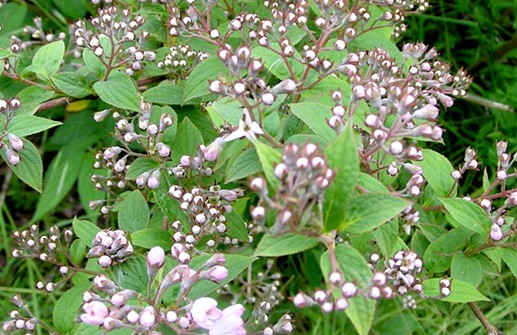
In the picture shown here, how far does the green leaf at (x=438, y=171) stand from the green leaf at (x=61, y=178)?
223 cm

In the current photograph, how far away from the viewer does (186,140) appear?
240 cm

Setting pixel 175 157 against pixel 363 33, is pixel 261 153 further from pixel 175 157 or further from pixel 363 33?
pixel 363 33

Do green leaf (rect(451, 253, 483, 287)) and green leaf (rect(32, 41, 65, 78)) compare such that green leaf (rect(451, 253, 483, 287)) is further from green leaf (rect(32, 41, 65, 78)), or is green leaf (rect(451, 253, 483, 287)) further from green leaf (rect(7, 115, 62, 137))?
green leaf (rect(32, 41, 65, 78))

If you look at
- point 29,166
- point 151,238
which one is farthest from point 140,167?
point 29,166

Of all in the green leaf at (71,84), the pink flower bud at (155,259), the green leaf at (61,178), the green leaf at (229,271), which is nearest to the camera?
the pink flower bud at (155,259)

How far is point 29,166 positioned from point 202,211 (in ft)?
2.31

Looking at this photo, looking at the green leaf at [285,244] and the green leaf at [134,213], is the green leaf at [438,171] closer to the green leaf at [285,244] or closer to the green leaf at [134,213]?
the green leaf at [285,244]

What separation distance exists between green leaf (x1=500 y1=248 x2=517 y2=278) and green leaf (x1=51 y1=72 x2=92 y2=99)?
1.76 metres

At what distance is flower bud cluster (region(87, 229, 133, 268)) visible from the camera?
6.49 feet

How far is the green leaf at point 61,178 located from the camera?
3.73 m

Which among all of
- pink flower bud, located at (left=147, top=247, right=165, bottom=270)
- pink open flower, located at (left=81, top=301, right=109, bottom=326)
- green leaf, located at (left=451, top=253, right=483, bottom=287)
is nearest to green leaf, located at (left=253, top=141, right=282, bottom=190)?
pink flower bud, located at (left=147, top=247, right=165, bottom=270)

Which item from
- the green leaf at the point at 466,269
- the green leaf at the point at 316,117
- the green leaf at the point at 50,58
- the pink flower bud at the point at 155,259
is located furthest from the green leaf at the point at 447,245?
the green leaf at the point at 50,58

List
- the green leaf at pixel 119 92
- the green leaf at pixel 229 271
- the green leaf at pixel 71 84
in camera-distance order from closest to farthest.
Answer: the green leaf at pixel 229 271 < the green leaf at pixel 119 92 < the green leaf at pixel 71 84

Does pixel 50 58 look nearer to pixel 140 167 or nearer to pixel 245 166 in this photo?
pixel 140 167
